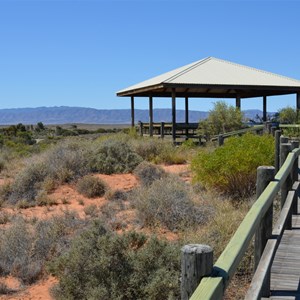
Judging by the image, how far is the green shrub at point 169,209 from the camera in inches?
344

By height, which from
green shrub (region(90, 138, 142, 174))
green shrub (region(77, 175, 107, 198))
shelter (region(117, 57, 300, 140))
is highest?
shelter (region(117, 57, 300, 140))

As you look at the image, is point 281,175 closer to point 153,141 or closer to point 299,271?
point 299,271

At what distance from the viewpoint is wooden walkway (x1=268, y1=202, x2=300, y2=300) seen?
417cm

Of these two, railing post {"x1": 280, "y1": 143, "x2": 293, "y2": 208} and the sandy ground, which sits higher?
railing post {"x1": 280, "y1": 143, "x2": 293, "y2": 208}

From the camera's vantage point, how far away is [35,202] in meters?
12.0

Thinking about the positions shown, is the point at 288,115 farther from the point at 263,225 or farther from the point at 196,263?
the point at 196,263

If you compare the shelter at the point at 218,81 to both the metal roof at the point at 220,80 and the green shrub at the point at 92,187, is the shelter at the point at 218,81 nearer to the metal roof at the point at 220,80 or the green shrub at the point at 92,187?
the metal roof at the point at 220,80

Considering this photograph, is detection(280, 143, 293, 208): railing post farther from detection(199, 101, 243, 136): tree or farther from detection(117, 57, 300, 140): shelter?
detection(199, 101, 243, 136): tree

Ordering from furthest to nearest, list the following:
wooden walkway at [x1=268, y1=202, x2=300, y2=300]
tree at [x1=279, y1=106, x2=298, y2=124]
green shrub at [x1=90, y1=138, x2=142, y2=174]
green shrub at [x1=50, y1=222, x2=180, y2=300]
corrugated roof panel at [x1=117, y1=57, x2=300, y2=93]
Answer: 1. tree at [x1=279, y1=106, x2=298, y2=124]
2. corrugated roof panel at [x1=117, y1=57, x2=300, y2=93]
3. green shrub at [x1=90, y1=138, x2=142, y2=174]
4. green shrub at [x1=50, y1=222, x2=180, y2=300]
5. wooden walkway at [x1=268, y1=202, x2=300, y2=300]

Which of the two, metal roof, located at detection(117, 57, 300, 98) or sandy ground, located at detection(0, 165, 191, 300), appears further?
metal roof, located at detection(117, 57, 300, 98)

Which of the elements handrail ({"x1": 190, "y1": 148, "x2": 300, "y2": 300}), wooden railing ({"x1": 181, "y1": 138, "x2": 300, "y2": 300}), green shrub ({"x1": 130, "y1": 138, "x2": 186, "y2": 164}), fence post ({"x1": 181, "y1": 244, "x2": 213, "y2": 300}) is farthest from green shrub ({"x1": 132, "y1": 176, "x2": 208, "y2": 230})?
fence post ({"x1": 181, "y1": 244, "x2": 213, "y2": 300})

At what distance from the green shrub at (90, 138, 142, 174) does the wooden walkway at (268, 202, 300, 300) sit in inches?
358

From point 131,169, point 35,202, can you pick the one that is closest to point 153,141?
point 131,169

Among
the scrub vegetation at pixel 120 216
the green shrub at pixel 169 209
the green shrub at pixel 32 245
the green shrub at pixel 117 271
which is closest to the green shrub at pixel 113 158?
the scrub vegetation at pixel 120 216
